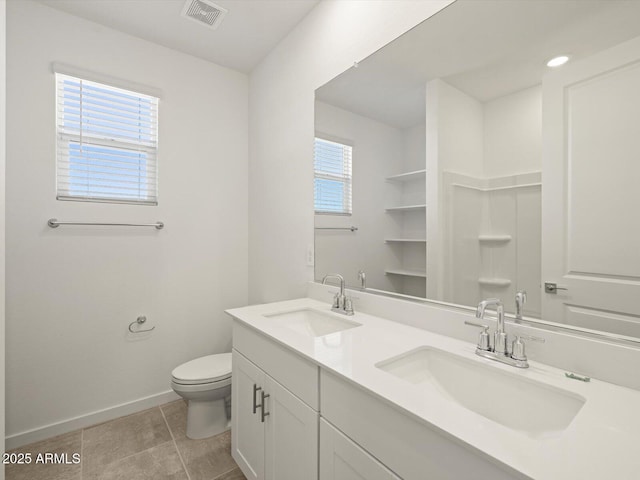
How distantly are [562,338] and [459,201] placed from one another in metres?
0.57

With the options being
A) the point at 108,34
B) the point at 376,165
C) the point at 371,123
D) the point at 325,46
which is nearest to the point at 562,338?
the point at 376,165

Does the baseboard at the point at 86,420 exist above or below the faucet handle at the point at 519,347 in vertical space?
below

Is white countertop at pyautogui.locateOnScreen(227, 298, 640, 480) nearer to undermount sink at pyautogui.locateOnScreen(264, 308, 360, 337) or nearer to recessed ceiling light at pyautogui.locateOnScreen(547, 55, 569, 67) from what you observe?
undermount sink at pyautogui.locateOnScreen(264, 308, 360, 337)

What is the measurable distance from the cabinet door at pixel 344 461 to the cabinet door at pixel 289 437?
4 cm

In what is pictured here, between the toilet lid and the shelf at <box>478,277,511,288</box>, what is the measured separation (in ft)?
5.15

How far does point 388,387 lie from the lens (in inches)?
31.2

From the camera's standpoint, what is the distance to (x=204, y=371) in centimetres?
193

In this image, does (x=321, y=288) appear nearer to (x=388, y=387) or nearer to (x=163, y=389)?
(x=388, y=387)

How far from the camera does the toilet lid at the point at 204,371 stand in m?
1.83

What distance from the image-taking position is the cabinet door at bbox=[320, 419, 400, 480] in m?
0.79

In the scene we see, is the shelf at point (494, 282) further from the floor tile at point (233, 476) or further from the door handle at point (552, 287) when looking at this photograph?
the floor tile at point (233, 476)

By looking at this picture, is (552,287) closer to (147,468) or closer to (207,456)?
(207,456)

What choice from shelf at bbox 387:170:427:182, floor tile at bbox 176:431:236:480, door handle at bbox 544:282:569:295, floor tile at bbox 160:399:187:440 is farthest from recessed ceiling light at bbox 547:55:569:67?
floor tile at bbox 160:399:187:440

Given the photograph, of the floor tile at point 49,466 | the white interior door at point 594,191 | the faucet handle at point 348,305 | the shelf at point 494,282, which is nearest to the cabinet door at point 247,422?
the faucet handle at point 348,305
